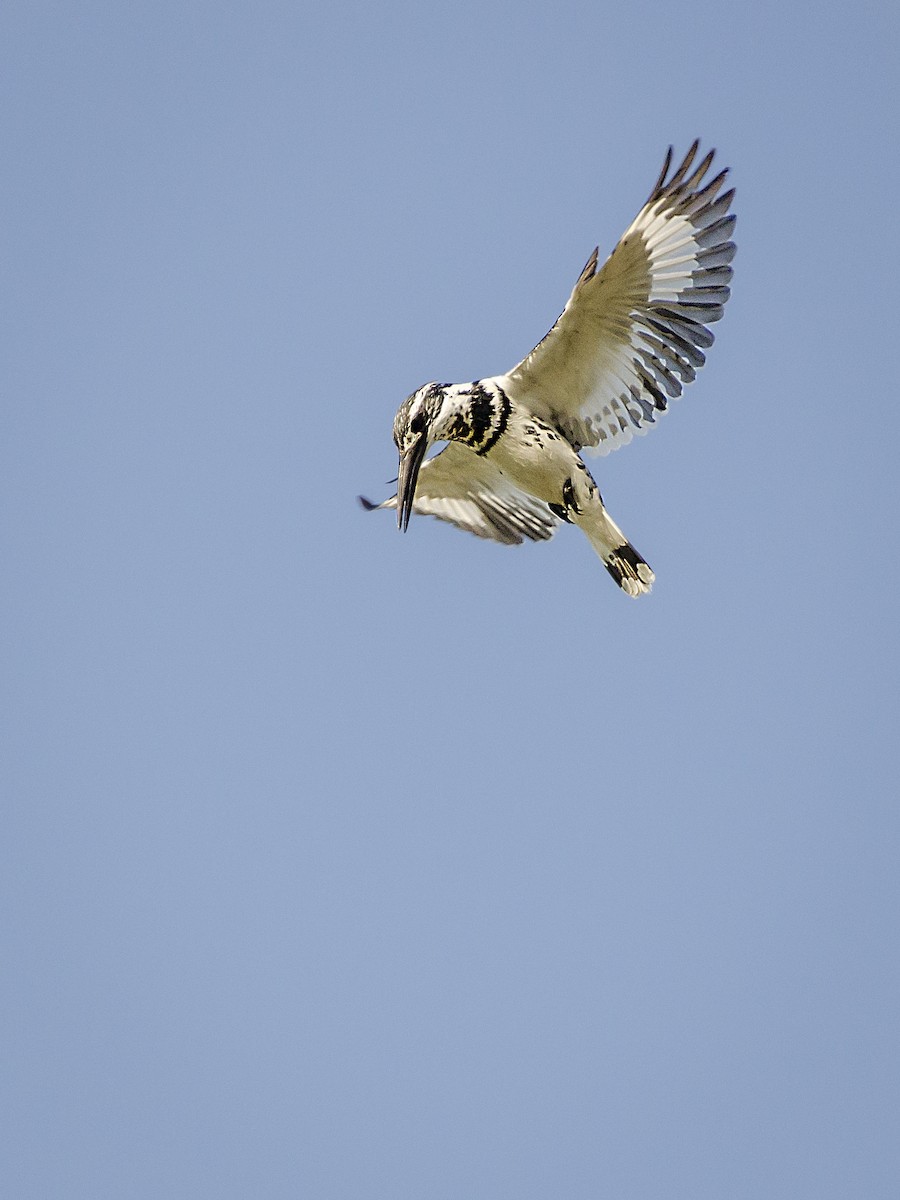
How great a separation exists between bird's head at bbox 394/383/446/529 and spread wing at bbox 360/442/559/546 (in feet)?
3.48

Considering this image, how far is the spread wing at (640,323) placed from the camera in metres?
7.68

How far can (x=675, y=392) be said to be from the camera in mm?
8219

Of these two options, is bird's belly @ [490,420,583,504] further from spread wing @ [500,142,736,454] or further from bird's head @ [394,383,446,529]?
bird's head @ [394,383,446,529]

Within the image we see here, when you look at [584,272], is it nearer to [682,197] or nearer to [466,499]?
[682,197]

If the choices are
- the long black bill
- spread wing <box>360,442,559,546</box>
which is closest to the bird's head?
the long black bill

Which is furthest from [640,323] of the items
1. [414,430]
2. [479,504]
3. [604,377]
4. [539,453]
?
[479,504]

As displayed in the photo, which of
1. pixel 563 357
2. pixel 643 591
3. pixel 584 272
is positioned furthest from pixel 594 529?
pixel 584 272

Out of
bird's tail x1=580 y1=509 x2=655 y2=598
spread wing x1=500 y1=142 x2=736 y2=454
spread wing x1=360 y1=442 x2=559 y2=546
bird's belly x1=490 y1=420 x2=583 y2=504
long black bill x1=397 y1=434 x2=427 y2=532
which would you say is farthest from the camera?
spread wing x1=360 y1=442 x2=559 y2=546

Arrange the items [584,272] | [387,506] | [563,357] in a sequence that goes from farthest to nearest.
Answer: [387,506] → [563,357] → [584,272]

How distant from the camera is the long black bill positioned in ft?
26.1

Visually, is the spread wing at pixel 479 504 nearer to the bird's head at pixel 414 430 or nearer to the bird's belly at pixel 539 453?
the bird's belly at pixel 539 453

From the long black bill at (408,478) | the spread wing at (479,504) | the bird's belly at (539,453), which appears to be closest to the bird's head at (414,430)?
the long black bill at (408,478)

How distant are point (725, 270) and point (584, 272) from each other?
30.4 inches

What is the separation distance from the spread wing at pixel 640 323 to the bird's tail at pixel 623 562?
1.74 ft
